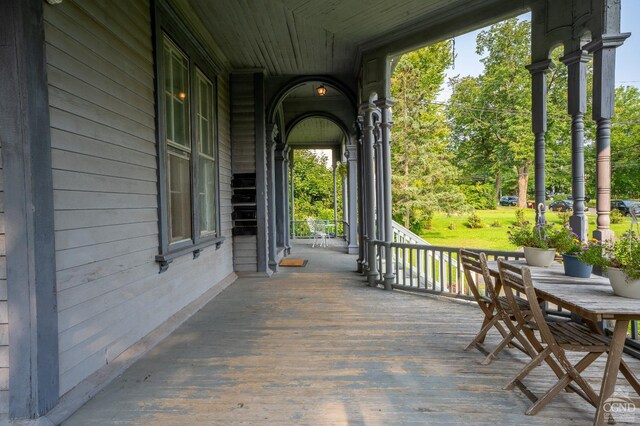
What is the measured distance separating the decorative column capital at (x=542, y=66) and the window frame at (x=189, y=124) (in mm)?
3665

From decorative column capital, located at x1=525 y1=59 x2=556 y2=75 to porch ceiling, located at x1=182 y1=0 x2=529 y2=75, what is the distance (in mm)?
683

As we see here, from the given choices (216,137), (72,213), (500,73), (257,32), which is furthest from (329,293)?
(500,73)

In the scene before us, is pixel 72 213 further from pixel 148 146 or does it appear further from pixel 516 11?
pixel 516 11

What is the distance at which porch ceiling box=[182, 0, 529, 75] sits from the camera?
387 centimetres

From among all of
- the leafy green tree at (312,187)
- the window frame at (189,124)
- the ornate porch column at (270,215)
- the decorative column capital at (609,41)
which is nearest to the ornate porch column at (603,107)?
the decorative column capital at (609,41)

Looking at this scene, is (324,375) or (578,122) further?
(578,122)

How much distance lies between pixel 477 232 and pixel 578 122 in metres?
12.6

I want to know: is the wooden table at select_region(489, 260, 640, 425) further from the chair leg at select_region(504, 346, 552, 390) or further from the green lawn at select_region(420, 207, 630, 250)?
the green lawn at select_region(420, 207, 630, 250)

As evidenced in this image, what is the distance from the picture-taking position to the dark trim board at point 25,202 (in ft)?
5.56

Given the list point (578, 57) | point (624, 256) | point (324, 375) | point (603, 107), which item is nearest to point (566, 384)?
point (624, 256)

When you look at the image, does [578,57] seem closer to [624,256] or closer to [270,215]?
[624,256]

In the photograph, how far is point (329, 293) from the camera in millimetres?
4691

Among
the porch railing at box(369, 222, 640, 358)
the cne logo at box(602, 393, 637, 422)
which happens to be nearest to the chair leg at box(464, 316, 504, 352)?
the porch railing at box(369, 222, 640, 358)

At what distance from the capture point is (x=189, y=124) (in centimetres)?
393
